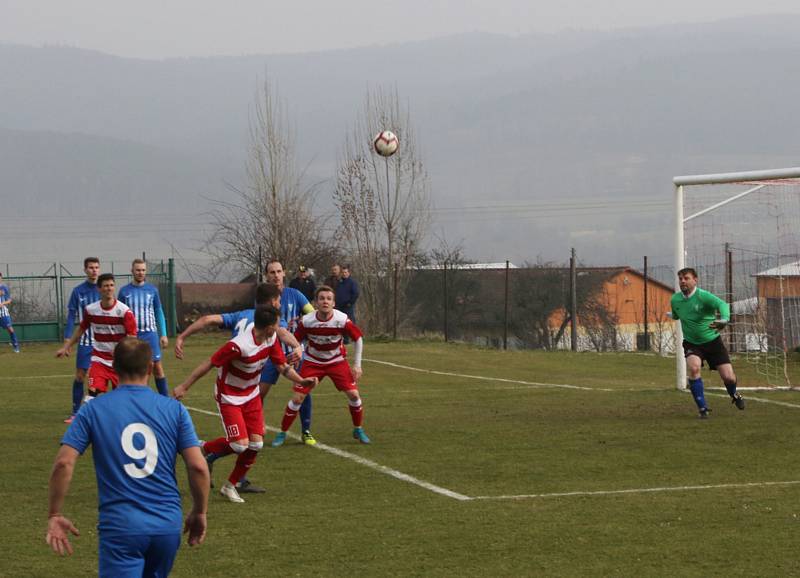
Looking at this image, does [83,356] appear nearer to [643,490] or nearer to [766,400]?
[643,490]

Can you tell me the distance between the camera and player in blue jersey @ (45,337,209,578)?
5090 mm

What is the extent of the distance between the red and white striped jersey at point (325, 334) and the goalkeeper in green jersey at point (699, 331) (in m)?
4.74

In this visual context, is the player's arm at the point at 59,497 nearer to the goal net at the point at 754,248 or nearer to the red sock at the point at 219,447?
the red sock at the point at 219,447

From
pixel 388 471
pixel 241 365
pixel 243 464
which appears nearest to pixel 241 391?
pixel 241 365

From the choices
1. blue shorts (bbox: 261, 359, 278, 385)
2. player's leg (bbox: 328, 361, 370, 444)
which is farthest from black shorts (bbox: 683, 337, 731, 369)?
blue shorts (bbox: 261, 359, 278, 385)

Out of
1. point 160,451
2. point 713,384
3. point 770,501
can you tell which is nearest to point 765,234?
point 713,384

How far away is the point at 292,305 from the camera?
13.4 meters

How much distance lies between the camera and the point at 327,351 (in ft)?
42.6

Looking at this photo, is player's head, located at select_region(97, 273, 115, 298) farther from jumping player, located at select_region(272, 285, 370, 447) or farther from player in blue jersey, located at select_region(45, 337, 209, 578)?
player in blue jersey, located at select_region(45, 337, 209, 578)

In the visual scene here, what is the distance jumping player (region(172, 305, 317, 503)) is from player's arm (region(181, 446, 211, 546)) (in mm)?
4286

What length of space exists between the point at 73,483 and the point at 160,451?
5850 millimetres

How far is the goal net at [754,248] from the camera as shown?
18.4 metres

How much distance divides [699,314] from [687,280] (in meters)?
0.46

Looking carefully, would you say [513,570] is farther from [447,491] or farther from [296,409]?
[296,409]
